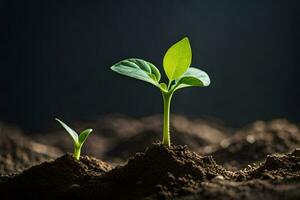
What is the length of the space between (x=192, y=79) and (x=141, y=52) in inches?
143

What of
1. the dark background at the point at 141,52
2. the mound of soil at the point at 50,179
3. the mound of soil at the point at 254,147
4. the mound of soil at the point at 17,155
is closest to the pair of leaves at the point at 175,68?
the mound of soil at the point at 50,179

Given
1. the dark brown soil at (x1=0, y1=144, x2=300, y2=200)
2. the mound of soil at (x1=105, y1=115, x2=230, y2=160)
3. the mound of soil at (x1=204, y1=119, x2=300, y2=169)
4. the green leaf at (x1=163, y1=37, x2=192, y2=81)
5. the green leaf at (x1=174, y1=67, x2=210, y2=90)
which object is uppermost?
the green leaf at (x1=163, y1=37, x2=192, y2=81)

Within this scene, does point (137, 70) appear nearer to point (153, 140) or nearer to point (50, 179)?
point (50, 179)

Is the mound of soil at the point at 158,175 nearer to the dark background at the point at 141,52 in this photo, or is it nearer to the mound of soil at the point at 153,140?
the mound of soil at the point at 153,140

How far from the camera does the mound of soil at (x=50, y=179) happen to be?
43.6 inches

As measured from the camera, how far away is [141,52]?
470 centimetres

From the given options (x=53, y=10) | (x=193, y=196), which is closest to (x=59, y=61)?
(x=53, y=10)

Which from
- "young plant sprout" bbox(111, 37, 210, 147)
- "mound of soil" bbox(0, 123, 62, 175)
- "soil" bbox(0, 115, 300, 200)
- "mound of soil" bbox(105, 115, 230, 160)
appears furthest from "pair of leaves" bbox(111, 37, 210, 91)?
"mound of soil" bbox(105, 115, 230, 160)

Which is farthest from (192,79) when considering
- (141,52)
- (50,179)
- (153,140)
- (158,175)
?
(141,52)

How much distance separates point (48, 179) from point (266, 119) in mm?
3865

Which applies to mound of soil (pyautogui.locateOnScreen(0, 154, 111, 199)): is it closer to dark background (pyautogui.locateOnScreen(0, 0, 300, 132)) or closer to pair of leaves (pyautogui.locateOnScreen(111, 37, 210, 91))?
pair of leaves (pyautogui.locateOnScreen(111, 37, 210, 91))

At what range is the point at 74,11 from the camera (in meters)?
4.51

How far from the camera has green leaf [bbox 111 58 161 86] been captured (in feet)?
3.56

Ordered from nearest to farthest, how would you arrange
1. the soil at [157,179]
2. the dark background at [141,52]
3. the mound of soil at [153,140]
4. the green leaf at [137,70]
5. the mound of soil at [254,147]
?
the soil at [157,179] → the green leaf at [137,70] → the mound of soil at [254,147] → the mound of soil at [153,140] → the dark background at [141,52]
